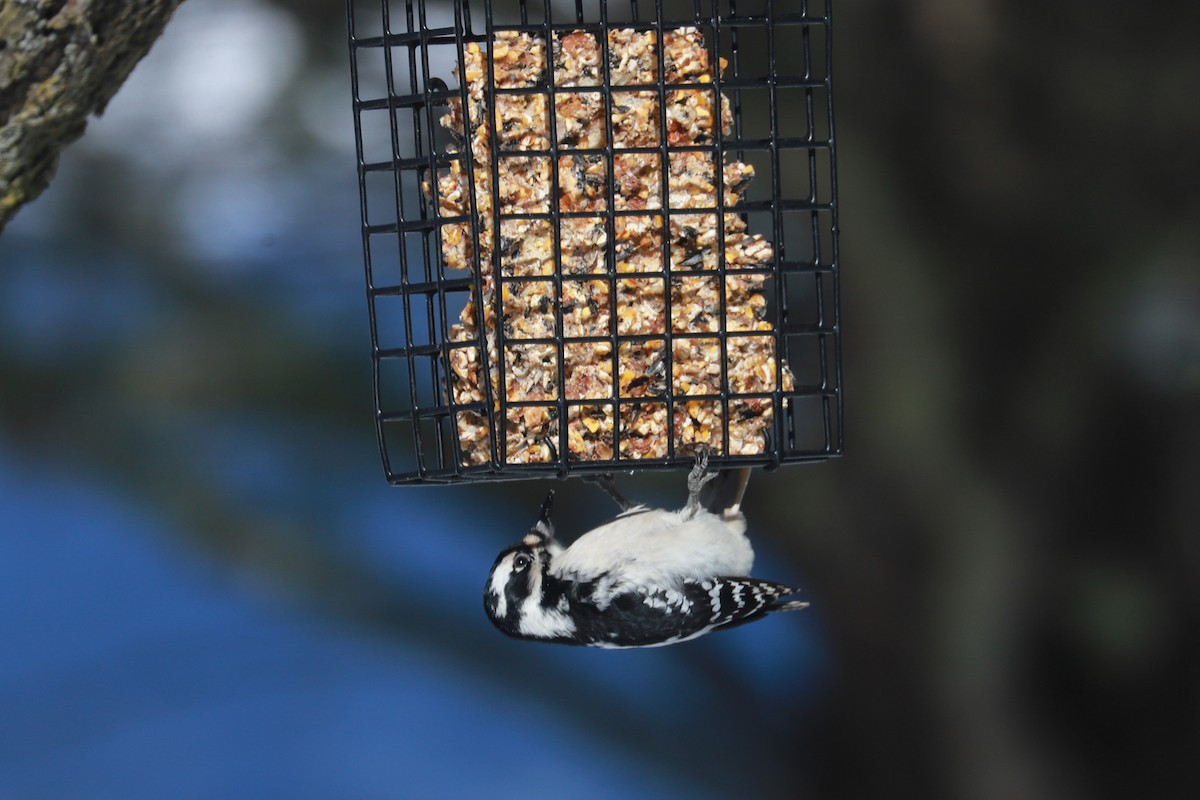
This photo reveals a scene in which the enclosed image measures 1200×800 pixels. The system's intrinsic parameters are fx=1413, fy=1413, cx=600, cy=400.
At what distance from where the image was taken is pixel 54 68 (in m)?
2.43

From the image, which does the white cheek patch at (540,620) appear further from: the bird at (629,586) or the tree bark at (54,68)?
the tree bark at (54,68)

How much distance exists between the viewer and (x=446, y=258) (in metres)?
2.92

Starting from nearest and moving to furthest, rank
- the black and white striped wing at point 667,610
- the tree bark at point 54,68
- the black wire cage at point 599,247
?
the tree bark at point 54,68, the black wire cage at point 599,247, the black and white striped wing at point 667,610

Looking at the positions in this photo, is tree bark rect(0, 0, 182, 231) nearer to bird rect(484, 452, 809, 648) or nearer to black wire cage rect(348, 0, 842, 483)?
black wire cage rect(348, 0, 842, 483)

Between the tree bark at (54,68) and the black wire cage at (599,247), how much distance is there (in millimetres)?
427

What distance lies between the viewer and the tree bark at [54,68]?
2.35m

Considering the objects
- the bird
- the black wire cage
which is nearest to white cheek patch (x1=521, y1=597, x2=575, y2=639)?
the bird

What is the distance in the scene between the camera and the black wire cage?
270 centimetres

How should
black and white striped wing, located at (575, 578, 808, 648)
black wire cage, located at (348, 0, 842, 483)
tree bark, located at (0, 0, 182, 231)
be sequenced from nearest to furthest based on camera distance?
tree bark, located at (0, 0, 182, 231)
black wire cage, located at (348, 0, 842, 483)
black and white striped wing, located at (575, 578, 808, 648)

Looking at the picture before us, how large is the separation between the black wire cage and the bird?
1.36ft

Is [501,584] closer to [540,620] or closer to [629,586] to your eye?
[540,620]

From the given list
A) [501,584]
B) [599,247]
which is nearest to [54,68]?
[599,247]

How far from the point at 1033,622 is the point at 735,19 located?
3.14m

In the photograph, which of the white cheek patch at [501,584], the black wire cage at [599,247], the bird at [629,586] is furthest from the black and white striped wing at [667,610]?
the black wire cage at [599,247]
